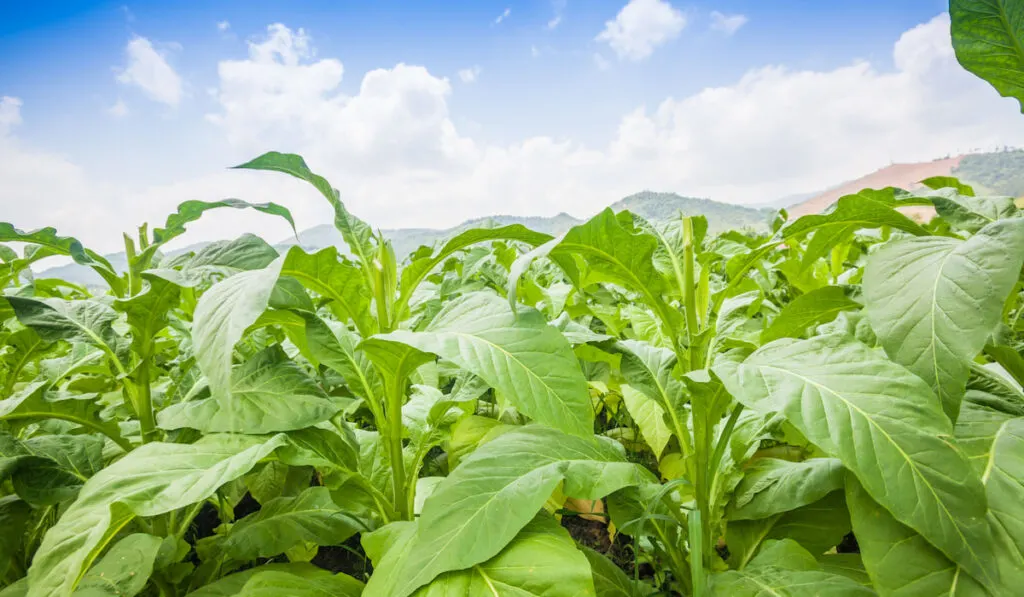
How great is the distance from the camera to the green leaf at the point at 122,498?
68 centimetres

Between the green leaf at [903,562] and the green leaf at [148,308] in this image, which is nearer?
the green leaf at [903,562]

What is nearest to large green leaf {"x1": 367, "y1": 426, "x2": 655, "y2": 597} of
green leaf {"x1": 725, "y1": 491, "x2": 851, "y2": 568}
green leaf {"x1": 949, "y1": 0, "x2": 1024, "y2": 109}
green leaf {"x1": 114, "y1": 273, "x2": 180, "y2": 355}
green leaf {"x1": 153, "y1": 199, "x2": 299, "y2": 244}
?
green leaf {"x1": 725, "y1": 491, "x2": 851, "y2": 568}

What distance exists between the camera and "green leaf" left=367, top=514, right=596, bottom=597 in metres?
0.64

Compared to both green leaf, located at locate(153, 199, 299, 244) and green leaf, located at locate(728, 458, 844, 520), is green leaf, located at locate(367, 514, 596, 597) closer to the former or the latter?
green leaf, located at locate(728, 458, 844, 520)

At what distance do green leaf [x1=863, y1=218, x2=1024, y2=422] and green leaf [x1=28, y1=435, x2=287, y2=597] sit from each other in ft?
3.05

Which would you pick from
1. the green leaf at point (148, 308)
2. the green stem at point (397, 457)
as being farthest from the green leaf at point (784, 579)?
the green leaf at point (148, 308)

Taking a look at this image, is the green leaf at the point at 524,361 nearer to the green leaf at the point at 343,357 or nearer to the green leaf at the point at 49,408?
the green leaf at the point at 343,357

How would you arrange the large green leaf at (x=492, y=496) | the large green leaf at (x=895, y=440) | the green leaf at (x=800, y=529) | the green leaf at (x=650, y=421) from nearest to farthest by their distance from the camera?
the large green leaf at (x=895, y=440), the large green leaf at (x=492, y=496), the green leaf at (x=800, y=529), the green leaf at (x=650, y=421)

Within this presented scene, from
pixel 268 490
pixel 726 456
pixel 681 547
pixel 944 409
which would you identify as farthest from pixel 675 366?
pixel 268 490

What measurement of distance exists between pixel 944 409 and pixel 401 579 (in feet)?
2.45

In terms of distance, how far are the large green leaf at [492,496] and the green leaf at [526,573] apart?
0.03m

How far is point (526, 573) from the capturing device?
0.66 meters

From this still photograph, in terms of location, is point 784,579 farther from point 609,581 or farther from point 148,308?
point 148,308

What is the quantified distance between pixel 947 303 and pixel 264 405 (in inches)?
42.2
